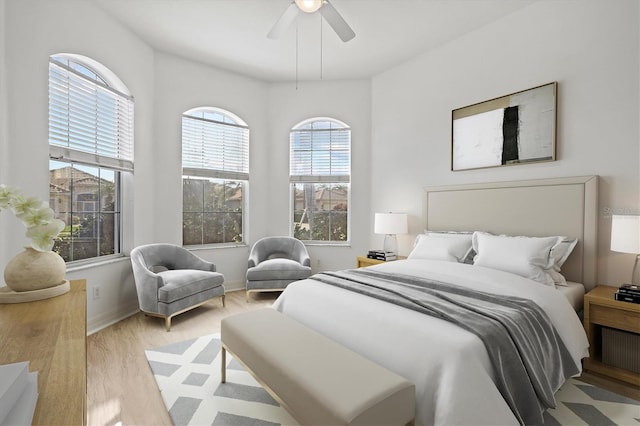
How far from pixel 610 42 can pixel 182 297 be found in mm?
4478

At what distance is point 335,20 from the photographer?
8.70ft

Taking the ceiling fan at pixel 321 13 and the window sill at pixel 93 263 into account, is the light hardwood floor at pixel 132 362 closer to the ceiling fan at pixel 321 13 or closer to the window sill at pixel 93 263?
the window sill at pixel 93 263

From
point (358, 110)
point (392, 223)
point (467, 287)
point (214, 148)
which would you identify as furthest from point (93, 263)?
point (358, 110)

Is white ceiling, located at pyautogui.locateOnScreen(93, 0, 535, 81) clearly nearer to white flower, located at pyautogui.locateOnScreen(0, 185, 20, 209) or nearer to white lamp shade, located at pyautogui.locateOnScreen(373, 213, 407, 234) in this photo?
white lamp shade, located at pyautogui.locateOnScreen(373, 213, 407, 234)

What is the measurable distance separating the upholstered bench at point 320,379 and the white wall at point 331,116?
293 centimetres

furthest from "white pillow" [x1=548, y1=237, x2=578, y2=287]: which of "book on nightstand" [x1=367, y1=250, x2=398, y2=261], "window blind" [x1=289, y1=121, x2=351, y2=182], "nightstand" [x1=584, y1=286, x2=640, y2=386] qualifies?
"window blind" [x1=289, y1=121, x2=351, y2=182]

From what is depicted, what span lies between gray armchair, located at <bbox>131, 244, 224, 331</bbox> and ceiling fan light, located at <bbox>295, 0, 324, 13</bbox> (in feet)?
9.28

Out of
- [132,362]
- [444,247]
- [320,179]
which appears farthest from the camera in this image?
[320,179]

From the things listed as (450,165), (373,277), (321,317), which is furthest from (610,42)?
(321,317)

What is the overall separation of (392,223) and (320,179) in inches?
57.5

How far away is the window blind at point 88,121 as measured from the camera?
2840 millimetres

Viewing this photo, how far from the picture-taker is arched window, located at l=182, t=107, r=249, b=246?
4379 millimetres

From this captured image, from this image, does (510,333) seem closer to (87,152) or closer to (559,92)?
(559,92)

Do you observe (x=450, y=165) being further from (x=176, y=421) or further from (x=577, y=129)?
(x=176, y=421)
